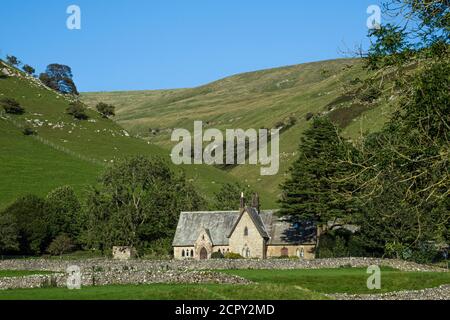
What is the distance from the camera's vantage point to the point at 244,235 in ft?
320

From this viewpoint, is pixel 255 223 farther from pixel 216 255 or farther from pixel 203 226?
pixel 203 226

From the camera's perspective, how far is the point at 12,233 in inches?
3580

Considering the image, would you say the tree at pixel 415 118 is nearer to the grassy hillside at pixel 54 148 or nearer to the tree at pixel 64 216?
the tree at pixel 64 216

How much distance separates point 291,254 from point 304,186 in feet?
44.8

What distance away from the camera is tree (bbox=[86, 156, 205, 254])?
93.8m

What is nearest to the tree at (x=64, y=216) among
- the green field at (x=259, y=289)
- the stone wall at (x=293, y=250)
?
the stone wall at (x=293, y=250)

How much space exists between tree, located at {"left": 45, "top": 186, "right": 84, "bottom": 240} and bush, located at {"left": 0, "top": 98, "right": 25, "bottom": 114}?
6267 centimetres

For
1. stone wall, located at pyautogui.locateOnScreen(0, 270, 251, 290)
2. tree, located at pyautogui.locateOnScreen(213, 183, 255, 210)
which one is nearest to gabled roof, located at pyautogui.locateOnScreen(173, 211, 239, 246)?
tree, located at pyautogui.locateOnScreen(213, 183, 255, 210)

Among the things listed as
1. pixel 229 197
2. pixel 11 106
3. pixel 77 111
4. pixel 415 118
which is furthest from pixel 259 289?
pixel 77 111

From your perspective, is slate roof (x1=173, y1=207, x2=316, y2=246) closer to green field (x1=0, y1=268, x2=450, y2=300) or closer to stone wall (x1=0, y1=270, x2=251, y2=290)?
green field (x1=0, y1=268, x2=450, y2=300)

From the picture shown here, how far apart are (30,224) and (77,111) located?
84.4m
